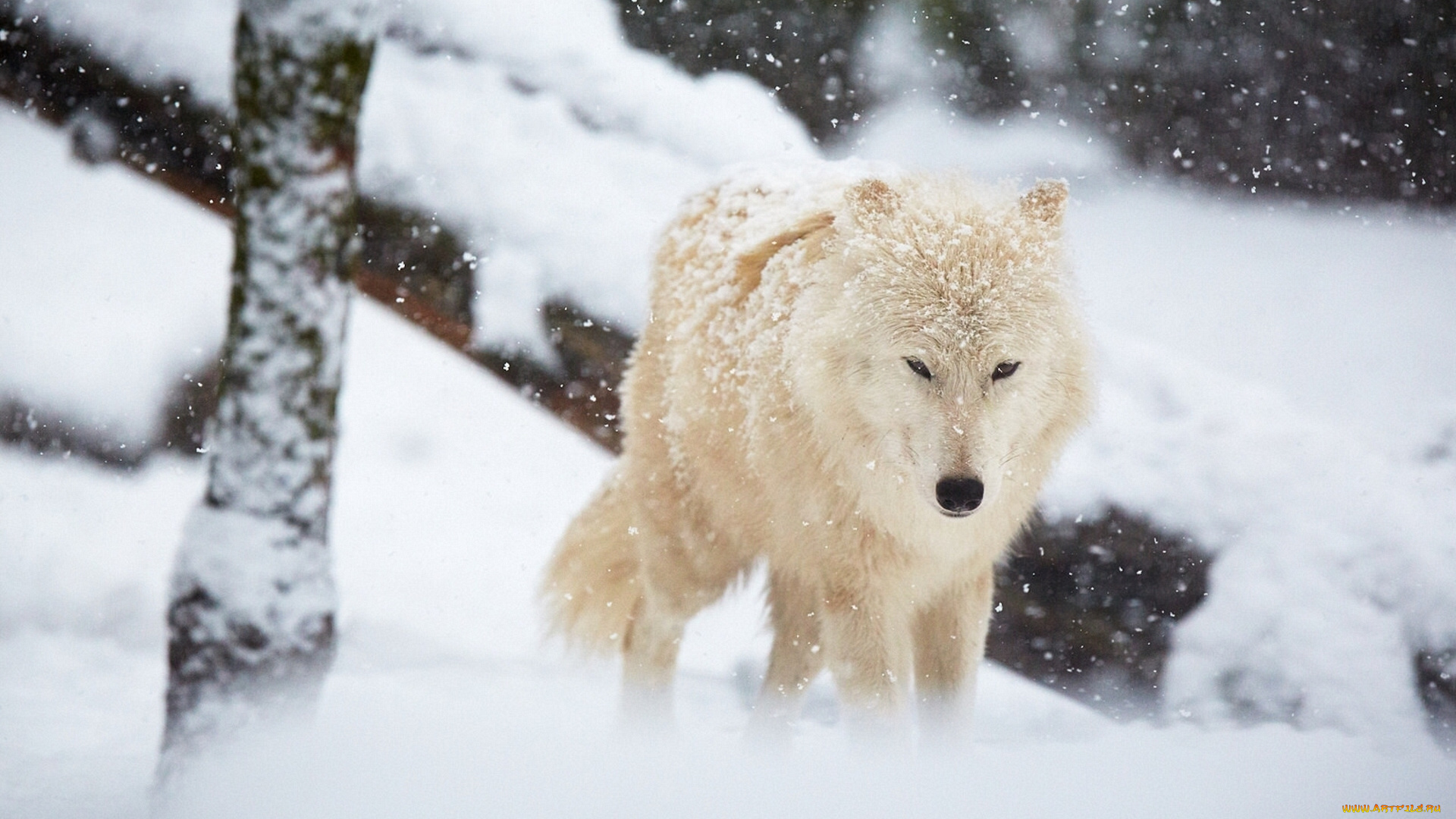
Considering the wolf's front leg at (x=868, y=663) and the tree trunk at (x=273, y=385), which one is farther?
the wolf's front leg at (x=868, y=663)

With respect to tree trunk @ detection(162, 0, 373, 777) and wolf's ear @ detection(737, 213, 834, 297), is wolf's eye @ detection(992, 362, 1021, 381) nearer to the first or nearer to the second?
wolf's ear @ detection(737, 213, 834, 297)

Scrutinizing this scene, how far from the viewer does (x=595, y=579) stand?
4281mm

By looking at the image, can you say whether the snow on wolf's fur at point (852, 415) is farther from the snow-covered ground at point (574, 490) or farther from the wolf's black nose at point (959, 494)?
the snow-covered ground at point (574, 490)

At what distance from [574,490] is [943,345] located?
3.63 meters

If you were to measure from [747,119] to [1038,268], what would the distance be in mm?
2927

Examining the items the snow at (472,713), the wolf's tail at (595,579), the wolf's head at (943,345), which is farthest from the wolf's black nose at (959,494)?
the wolf's tail at (595,579)

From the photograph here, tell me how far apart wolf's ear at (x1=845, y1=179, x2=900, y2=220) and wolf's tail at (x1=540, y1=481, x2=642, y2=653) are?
165 centimetres

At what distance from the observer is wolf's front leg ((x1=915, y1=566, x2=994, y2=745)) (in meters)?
3.32

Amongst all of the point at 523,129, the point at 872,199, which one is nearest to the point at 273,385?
the point at 872,199

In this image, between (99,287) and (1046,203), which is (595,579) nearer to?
(1046,203)

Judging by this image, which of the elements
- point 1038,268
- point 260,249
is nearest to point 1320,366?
point 1038,268

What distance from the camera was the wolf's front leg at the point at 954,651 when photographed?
131 inches

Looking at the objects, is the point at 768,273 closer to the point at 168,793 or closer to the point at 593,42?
the point at 168,793

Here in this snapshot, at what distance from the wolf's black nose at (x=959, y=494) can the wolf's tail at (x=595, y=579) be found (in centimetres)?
181
